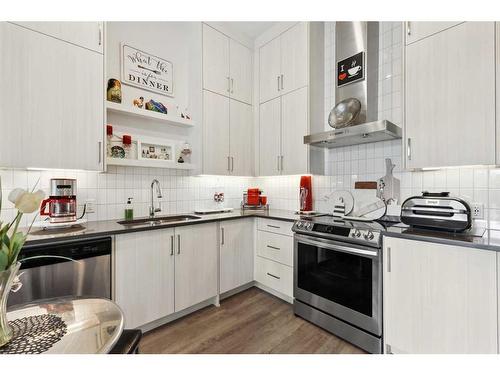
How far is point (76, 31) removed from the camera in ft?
5.91

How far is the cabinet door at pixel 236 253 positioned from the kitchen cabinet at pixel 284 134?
0.76 m

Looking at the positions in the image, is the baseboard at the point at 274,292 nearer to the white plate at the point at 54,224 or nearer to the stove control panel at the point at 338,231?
the stove control panel at the point at 338,231

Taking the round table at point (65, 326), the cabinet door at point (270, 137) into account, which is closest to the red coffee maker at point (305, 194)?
the cabinet door at point (270, 137)

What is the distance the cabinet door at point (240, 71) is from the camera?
297 centimetres

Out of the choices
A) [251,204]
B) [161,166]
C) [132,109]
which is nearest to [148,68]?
[132,109]

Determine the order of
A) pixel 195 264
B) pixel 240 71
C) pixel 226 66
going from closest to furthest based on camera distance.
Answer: pixel 195 264 < pixel 226 66 < pixel 240 71

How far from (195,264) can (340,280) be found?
1274 mm

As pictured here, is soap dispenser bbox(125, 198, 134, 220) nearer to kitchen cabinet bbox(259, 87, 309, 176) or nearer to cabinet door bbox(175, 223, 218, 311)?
cabinet door bbox(175, 223, 218, 311)

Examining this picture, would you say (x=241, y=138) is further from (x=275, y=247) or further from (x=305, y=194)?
(x=275, y=247)

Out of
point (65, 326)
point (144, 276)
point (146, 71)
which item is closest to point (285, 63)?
point (146, 71)

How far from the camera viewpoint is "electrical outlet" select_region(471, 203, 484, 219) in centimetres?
175

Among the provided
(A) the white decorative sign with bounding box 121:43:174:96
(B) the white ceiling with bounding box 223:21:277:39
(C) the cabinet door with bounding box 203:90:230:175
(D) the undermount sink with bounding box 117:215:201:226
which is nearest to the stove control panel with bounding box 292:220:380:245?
(D) the undermount sink with bounding box 117:215:201:226

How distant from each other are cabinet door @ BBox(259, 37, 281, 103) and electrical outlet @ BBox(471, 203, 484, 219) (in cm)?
215

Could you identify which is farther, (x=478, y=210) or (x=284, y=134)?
(x=284, y=134)
